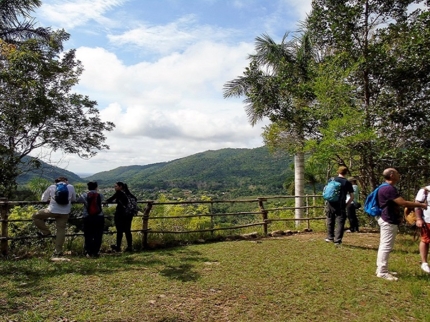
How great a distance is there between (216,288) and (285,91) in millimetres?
8576

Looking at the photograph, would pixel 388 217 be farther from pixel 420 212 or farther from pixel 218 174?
pixel 218 174

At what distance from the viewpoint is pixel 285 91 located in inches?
442

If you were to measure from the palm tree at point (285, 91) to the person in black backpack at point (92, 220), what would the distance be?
Result: 20.0ft

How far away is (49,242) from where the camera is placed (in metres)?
6.70

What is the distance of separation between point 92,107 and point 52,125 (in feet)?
6.11

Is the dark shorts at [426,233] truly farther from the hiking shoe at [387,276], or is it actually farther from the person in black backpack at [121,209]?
the person in black backpack at [121,209]

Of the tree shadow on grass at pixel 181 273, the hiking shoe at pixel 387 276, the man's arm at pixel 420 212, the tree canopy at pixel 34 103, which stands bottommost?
the hiking shoe at pixel 387 276

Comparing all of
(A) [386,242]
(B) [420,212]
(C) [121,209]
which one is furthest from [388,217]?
(C) [121,209]

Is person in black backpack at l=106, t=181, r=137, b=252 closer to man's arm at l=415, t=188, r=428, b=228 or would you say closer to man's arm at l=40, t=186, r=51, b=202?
man's arm at l=40, t=186, r=51, b=202

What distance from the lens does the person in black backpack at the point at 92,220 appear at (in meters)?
6.20

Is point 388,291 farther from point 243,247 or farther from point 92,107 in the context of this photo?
point 92,107

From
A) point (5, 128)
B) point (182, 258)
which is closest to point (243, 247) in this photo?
point (182, 258)

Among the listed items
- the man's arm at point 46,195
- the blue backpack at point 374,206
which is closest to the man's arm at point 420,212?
the blue backpack at point 374,206

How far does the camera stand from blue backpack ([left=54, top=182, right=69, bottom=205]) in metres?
5.94
